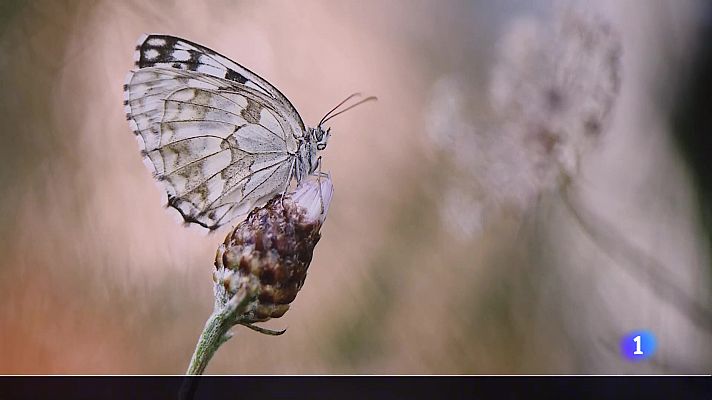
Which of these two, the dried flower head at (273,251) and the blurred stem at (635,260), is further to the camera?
the blurred stem at (635,260)

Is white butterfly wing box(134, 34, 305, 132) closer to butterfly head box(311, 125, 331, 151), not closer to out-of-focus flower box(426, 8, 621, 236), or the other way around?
butterfly head box(311, 125, 331, 151)

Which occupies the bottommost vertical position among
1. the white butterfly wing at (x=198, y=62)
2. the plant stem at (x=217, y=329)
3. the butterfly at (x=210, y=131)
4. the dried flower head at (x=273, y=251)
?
the plant stem at (x=217, y=329)

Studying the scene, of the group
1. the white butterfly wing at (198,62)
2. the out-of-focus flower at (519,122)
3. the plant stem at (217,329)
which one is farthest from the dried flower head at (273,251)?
the out-of-focus flower at (519,122)

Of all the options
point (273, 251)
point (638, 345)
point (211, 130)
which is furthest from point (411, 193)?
point (638, 345)

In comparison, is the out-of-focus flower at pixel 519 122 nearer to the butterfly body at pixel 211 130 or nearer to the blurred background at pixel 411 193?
the blurred background at pixel 411 193

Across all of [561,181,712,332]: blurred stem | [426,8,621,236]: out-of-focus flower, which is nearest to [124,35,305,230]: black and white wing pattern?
[426,8,621,236]: out-of-focus flower
